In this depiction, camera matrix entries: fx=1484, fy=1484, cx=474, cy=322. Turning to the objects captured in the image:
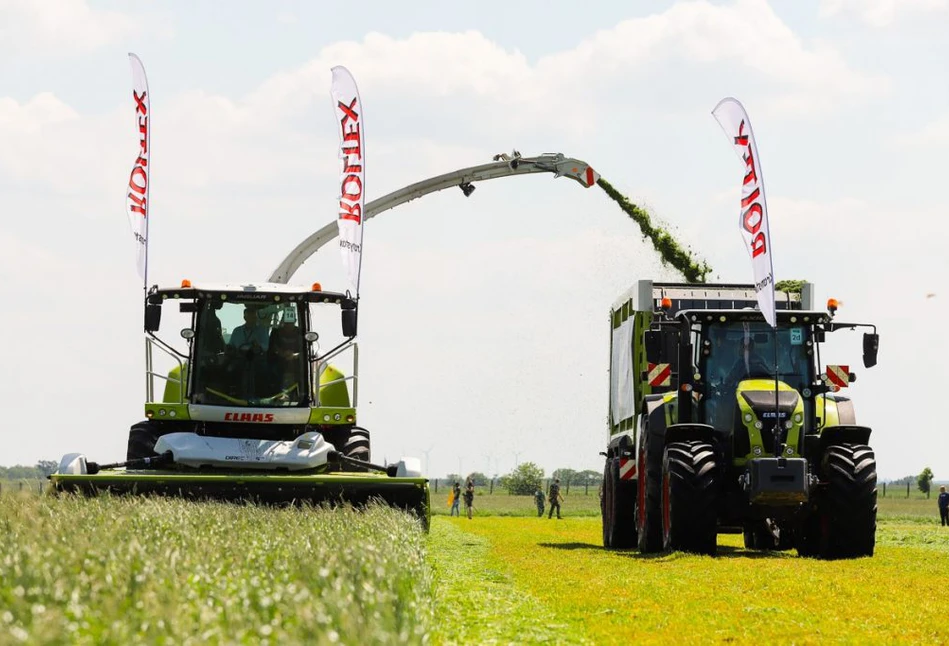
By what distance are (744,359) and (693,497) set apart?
209 centimetres

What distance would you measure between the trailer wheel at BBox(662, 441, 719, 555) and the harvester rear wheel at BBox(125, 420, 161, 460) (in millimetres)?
6111

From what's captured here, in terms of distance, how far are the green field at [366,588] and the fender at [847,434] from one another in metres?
1.39

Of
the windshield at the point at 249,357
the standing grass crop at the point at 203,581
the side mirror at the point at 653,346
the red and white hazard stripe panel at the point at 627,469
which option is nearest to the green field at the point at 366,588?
the standing grass crop at the point at 203,581

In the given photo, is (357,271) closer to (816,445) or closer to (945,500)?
(816,445)

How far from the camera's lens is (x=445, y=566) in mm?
15953

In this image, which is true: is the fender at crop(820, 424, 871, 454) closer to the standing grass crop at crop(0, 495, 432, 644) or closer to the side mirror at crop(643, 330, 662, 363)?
the side mirror at crop(643, 330, 662, 363)

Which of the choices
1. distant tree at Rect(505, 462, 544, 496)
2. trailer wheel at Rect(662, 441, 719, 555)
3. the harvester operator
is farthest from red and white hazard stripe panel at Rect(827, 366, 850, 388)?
distant tree at Rect(505, 462, 544, 496)

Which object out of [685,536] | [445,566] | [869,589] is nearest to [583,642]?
[869,589]

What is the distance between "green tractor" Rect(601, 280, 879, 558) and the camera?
1684cm

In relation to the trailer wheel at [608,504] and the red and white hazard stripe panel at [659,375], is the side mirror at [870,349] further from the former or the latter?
the trailer wheel at [608,504]

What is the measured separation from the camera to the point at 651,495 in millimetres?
17938

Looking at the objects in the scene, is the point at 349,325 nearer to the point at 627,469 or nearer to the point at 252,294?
the point at 252,294

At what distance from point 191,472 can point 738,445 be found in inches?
250

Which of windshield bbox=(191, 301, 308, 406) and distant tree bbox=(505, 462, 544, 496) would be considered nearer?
windshield bbox=(191, 301, 308, 406)
